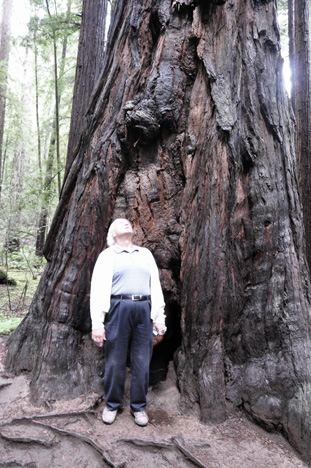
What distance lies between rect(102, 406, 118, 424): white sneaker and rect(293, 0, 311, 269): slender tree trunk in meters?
5.91

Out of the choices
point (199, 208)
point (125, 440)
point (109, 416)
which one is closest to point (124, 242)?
point (199, 208)

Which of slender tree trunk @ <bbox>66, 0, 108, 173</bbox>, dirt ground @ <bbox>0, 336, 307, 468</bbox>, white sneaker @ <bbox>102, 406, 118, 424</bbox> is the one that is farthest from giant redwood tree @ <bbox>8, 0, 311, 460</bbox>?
slender tree trunk @ <bbox>66, 0, 108, 173</bbox>

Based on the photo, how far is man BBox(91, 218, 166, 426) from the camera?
2.90 meters

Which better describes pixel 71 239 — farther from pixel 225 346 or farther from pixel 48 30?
pixel 48 30

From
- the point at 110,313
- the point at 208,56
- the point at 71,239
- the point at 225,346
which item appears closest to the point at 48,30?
the point at 208,56

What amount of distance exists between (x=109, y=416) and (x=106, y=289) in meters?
1.20

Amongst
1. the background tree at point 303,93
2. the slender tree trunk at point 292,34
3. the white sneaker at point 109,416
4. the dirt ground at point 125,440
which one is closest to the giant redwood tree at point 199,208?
the dirt ground at point 125,440

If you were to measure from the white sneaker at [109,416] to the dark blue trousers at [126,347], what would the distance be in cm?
4

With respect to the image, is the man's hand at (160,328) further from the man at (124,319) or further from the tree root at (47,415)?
the tree root at (47,415)

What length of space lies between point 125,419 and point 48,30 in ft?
26.4

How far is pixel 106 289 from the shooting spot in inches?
115

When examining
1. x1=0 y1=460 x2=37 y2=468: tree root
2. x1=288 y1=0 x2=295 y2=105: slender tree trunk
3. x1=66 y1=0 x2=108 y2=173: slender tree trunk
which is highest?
x1=288 y1=0 x2=295 y2=105: slender tree trunk

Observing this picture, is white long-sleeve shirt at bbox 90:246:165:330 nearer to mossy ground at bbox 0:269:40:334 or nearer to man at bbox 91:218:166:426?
man at bbox 91:218:166:426

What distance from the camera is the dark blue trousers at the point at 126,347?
2902mm
